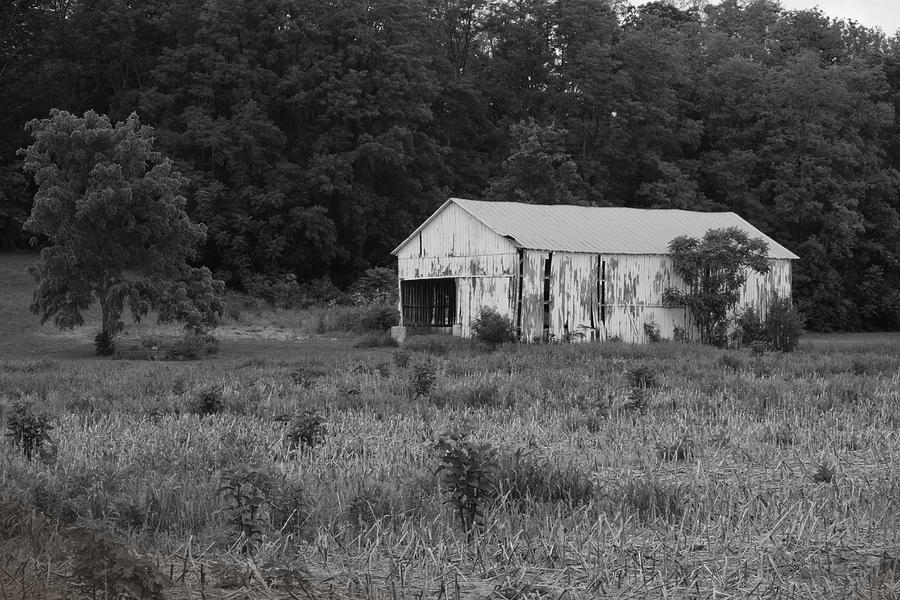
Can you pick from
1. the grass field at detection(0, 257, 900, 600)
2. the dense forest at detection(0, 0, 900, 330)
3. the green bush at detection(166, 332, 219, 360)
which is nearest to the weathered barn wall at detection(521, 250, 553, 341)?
the green bush at detection(166, 332, 219, 360)

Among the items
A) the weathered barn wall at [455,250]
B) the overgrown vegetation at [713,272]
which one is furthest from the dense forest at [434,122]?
the overgrown vegetation at [713,272]

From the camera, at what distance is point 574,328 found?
32.1 metres

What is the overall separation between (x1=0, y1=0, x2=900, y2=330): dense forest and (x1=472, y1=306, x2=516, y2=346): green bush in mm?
20118

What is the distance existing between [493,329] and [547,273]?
348 centimetres

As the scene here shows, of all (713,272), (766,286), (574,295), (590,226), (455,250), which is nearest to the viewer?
(574,295)

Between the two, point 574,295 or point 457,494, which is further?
point 574,295

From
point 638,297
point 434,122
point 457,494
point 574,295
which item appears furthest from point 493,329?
point 434,122

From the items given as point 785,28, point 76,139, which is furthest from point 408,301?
point 785,28

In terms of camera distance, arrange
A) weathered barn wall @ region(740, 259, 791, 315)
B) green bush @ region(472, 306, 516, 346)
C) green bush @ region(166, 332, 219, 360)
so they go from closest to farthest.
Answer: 1. green bush @ region(166, 332, 219, 360)
2. green bush @ region(472, 306, 516, 346)
3. weathered barn wall @ region(740, 259, 791, 315)

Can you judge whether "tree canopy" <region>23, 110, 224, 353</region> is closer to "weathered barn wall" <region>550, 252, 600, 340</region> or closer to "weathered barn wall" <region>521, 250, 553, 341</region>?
"weathered barn wall" <region>521, 250, 553, 341</region>

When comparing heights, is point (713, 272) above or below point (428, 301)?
above

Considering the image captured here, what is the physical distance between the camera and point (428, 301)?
3775 centimetres

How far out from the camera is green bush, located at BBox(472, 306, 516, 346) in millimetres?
29453

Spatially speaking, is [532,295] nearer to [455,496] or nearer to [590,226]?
[590,226]
